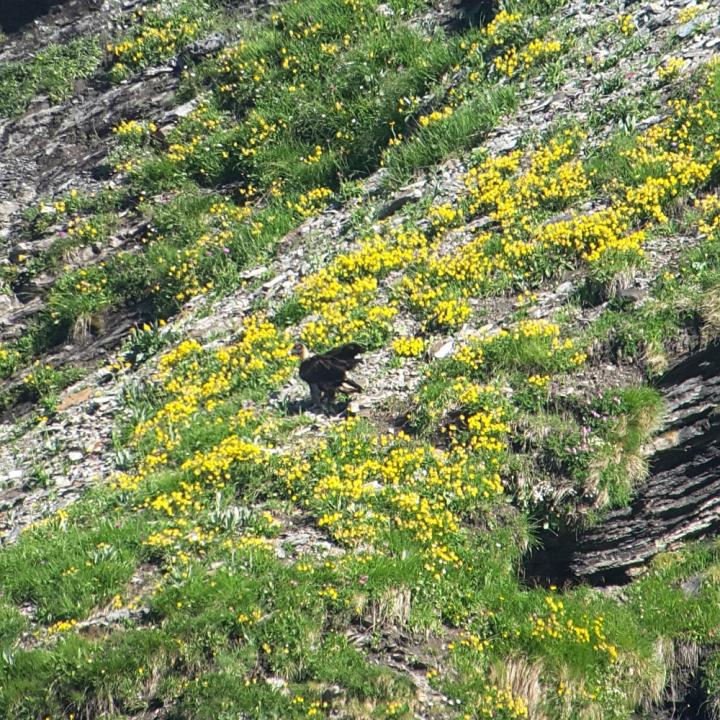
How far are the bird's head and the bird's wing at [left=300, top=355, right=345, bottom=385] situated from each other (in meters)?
0.80

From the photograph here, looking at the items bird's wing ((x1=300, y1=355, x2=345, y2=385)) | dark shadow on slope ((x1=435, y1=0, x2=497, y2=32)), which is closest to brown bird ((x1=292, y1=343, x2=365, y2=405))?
bird's wing ((x1=300, y1=355, x2=345, y2=385))

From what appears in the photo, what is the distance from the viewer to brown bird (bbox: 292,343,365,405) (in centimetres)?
1319

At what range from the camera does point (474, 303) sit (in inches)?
573

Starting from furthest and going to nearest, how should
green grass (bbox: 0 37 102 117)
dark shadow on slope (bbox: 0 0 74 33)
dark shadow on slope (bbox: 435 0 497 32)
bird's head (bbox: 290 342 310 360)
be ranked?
1. dark shadow on slope (bbox: 0 0 74 33)
2. green grass (bbox: 0 37 102 117)
3. dark shadow on slope (bbox: 435 0 497 32)
4. bird's head (bbox: 290 342 310 360)

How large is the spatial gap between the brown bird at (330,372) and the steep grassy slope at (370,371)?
0.39 m

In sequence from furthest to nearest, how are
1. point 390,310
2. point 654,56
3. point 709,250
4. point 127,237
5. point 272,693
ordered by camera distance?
point 127,237
point 654,56
point 390,310
point 709,250
point 272,693

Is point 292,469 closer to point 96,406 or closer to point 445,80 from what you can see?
point 96,406

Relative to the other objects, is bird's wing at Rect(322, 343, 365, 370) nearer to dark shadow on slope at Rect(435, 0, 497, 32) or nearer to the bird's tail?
Result: the bird's tail

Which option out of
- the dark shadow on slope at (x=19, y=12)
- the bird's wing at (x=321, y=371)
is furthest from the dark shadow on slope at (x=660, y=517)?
the dark shadow on slope at (x=19, y=12)

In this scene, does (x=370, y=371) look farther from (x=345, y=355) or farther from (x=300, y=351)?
(x=300, y=351)

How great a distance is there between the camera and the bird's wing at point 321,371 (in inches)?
520

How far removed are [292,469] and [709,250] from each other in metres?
6.98

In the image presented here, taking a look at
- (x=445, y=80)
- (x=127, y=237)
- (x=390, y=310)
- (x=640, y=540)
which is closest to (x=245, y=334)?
(x=390, y=310)

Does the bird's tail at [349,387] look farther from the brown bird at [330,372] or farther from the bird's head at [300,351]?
the bird's head at [300,351]
